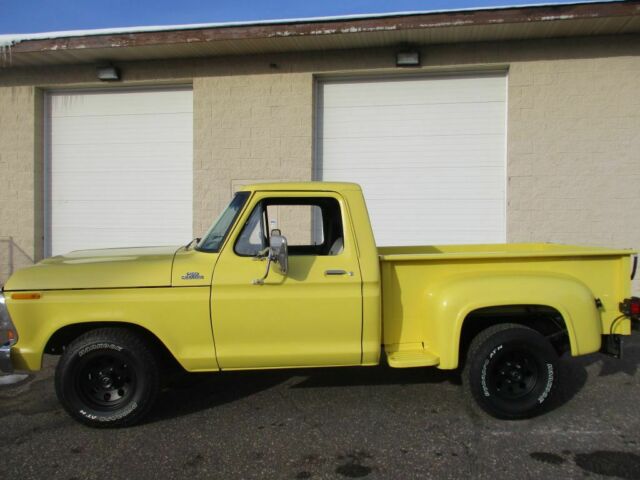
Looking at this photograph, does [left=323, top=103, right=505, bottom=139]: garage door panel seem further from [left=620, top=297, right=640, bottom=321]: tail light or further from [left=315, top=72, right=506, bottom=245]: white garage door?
[left=620, top=297, right=640, bottom=321]: tail light

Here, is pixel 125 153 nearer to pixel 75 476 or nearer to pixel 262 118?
pixel 262 118

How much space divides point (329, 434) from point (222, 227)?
6.14ft

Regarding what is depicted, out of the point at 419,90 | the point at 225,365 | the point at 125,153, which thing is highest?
the point at 419,90

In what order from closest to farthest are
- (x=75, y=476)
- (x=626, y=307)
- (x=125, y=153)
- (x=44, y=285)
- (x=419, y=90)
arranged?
(x=75, y=476), (x=44, y=285), (x=626, y=307), (x=419, y=90), (x=125, y=153)

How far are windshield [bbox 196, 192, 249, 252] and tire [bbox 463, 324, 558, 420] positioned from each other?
2216 millimetres

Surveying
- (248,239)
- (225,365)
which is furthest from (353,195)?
(225,365)

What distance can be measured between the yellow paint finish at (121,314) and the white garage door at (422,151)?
587 cm

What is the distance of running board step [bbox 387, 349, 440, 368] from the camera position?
157 inches

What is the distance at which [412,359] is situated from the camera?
13.3ft

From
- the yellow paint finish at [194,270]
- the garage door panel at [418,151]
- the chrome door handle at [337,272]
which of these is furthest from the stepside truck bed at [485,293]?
the garage door panel at [418,151]

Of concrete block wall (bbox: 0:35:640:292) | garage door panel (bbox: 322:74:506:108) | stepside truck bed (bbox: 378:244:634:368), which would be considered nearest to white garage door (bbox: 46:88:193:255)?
concrete block wall (bbox: 0:35:640:292)

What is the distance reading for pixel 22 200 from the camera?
10070 mm

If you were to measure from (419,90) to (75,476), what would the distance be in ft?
26.4

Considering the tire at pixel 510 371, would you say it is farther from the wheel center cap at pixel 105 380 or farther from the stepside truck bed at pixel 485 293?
the wheel center cap at pixel 105 380
